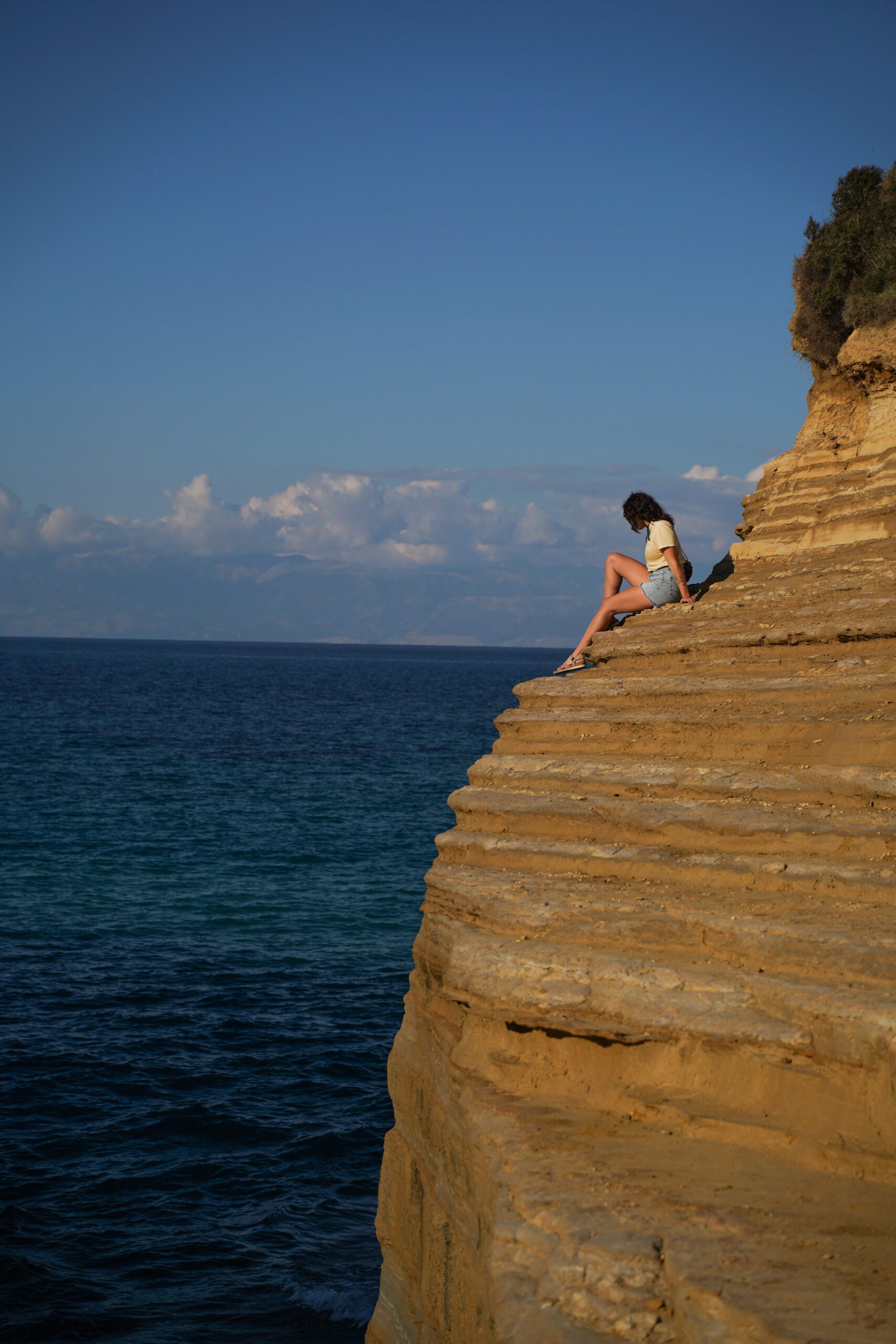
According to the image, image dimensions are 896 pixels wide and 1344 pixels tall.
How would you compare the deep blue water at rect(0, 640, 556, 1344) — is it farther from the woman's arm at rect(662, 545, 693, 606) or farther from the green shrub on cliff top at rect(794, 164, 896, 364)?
the green shrub on cliff top at rect(794, 164, 896, 364)

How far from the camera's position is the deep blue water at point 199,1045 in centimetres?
1192

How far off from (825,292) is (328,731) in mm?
48689

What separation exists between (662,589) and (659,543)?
0.45 m

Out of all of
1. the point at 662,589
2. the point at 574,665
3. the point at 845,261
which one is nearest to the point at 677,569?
the point at 662,589

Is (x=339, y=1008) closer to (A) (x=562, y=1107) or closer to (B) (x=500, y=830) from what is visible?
(B) (x=500, y=830)

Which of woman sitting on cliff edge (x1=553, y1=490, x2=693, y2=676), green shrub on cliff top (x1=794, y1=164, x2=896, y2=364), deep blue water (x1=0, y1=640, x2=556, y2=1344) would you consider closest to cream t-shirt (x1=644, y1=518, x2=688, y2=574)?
woman sitting on cliff edge (x1=553, y1=490, x2=693, y2=676)

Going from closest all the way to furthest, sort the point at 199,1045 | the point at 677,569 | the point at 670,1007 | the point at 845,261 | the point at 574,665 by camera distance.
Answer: the point at 670,1007 → the point at 574,665 → the point at 677,569 → the point at 845,261 → the point at 199,1045

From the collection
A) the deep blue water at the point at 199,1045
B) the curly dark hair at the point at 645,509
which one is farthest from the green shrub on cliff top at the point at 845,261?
the deep blue water at the point at 199,1045

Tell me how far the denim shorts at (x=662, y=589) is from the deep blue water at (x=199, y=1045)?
8129 mm

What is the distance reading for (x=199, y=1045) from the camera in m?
17.1

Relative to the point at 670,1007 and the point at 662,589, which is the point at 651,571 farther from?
the point at 670,1007

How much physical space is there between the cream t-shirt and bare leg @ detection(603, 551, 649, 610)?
12cm

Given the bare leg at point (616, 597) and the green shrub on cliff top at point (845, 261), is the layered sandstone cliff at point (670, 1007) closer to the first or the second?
the bare leg at point (616, 597)

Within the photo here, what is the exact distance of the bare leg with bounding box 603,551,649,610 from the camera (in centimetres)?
1114
